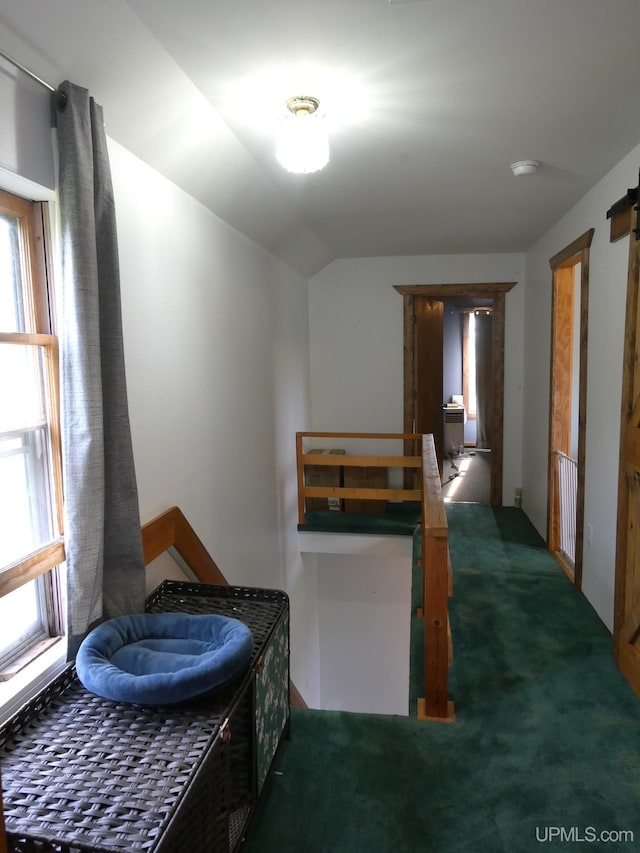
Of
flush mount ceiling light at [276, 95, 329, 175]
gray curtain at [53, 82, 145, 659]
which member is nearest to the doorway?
flush mount ceiling light at [276, 95, 329, 175]

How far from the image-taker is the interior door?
549cm

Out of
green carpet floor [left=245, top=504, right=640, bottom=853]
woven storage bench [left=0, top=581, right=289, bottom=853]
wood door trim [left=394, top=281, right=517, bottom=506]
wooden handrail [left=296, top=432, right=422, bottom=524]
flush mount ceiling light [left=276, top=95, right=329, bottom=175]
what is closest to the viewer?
woven storage bench [left=0, top=581, right=289, bottom=853]

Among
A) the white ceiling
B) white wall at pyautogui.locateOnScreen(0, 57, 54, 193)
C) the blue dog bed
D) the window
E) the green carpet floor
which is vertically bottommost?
the green carpet floor

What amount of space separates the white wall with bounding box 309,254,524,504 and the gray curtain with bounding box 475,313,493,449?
2.78 m

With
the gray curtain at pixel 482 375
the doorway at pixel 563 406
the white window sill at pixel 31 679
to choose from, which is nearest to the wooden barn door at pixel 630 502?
the doorway at pixel 563 406

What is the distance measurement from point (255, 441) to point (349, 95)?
2.18 meters

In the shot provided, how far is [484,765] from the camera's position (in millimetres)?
1920

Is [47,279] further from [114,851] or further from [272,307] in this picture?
[272,307]

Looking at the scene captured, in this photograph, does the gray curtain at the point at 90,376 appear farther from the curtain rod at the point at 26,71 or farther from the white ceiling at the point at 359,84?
the white ceiling at the point at 359,84

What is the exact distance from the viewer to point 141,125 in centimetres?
197

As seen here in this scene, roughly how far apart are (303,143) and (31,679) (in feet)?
6.40

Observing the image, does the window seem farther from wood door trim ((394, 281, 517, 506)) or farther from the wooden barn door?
wood door trim ((394, 281, 517, 506))

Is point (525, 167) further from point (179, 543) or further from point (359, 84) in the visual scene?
point (179, 543)

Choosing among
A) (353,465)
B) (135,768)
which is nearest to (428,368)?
(353,465)
